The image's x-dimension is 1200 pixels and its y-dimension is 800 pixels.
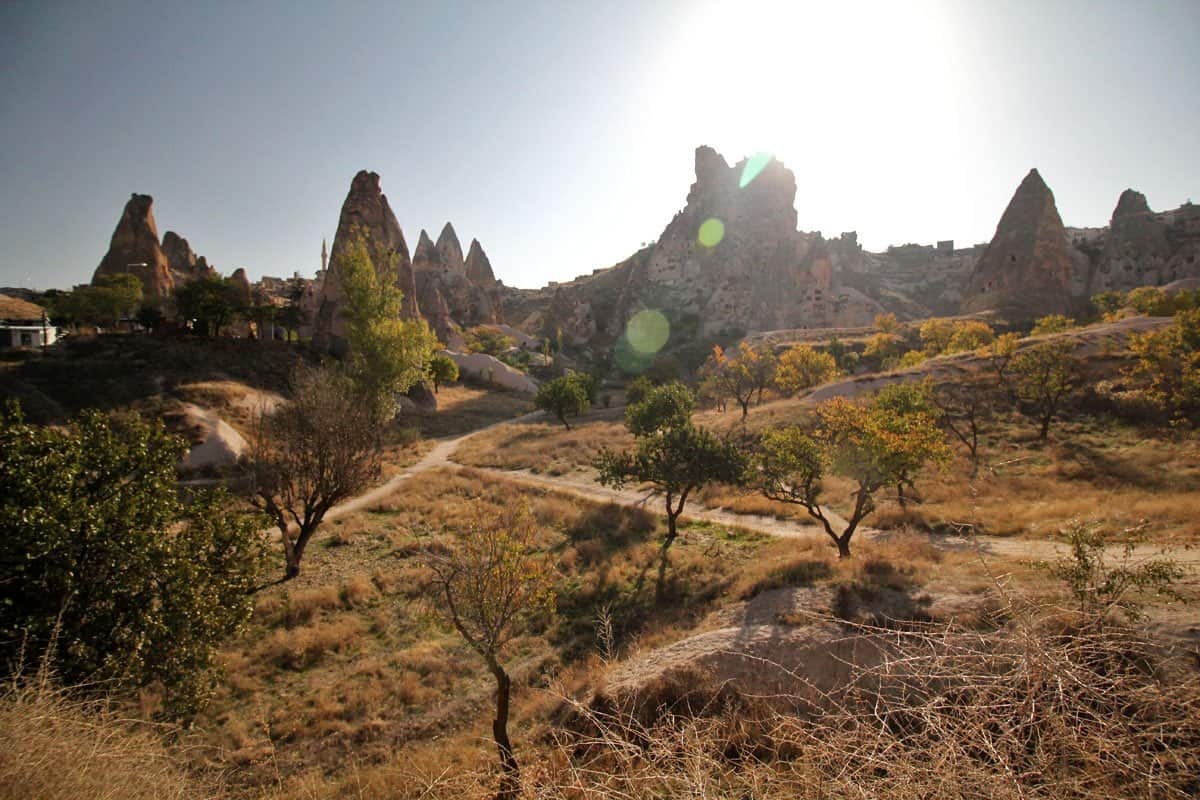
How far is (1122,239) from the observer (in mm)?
83125

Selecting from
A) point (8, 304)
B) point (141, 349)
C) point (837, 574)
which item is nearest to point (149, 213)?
point (8, 304)

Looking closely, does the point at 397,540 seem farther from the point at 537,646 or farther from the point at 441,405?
the point at 441,405

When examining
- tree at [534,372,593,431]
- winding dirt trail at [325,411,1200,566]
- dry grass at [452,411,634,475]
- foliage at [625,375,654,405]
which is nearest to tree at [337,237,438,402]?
winding dirt trail at [325,411,1200,566]

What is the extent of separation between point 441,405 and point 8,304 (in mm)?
39706

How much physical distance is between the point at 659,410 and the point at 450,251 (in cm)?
8832

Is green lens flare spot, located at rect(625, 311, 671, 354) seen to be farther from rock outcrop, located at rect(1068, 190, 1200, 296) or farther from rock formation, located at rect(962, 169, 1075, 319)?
rock outcrop, located at rect(1068, 190, 1200, 296)

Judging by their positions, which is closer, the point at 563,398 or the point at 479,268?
the point at 563,398

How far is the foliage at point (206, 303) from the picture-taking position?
133 feet

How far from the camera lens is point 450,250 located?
104 m

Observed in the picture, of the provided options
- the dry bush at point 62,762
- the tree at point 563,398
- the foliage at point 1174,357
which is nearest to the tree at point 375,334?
the tree at point 563,398

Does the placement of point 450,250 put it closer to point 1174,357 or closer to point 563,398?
point 563,398

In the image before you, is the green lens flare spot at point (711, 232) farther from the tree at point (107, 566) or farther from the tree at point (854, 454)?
the tree at point (107, 566)

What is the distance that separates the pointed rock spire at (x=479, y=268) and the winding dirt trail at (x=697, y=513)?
263 feet

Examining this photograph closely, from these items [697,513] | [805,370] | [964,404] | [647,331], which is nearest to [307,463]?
[697,513]
